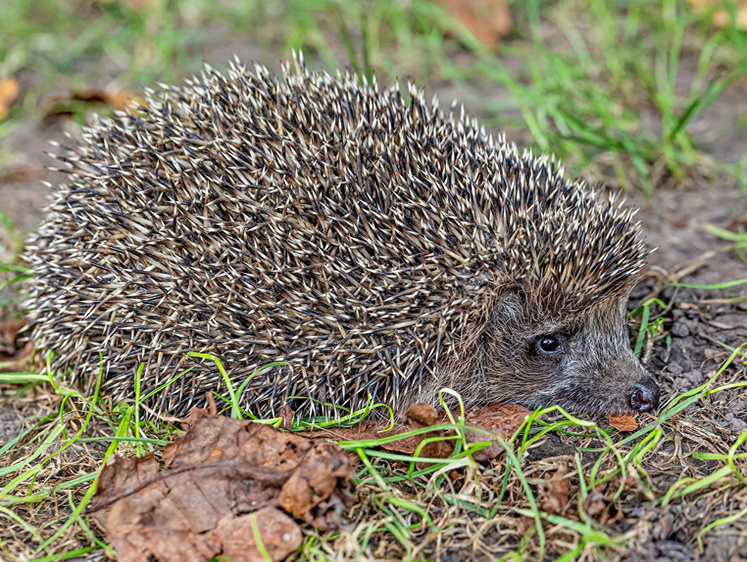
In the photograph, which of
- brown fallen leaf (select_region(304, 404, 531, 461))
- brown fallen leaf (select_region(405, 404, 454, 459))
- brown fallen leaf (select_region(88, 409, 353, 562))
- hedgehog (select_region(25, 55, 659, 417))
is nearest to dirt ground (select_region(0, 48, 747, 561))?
brown fallen leaf (select_region(304, 404, 531, 461))

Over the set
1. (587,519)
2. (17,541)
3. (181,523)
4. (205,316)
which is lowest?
(17,541)

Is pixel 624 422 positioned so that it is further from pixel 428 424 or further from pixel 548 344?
pixel 428 424

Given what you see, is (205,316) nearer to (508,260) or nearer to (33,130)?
(508,260)

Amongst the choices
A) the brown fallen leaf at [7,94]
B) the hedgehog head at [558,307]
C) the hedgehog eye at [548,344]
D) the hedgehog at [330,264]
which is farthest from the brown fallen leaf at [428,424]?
the brown fallen leaf at [7,94]

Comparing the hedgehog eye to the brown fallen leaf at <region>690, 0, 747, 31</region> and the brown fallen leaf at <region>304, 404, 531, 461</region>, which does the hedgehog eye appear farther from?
the brown fallen leaf at <region>690, 0, 747, 31</region>

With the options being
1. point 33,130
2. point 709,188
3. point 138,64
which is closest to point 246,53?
point 138,64

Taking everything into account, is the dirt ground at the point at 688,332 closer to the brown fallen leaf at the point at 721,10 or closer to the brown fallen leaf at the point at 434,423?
the brown fallen leaf at the point at 434,423

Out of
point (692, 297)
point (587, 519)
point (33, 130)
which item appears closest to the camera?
point (587, 519)

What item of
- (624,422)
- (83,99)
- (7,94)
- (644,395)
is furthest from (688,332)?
(7,94)
